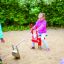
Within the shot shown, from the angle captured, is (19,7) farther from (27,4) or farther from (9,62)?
(9,62)

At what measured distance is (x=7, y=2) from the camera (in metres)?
14.1

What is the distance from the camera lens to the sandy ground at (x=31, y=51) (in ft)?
24.8

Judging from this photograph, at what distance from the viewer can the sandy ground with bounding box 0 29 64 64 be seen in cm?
756

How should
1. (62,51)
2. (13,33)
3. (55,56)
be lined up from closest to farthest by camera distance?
(55,56) < (62,51) < (13,33)

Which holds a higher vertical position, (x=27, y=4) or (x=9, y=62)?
(x=27, y=4)

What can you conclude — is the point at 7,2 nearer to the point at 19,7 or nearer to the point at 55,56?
the point at 19,7

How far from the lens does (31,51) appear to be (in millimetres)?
8648

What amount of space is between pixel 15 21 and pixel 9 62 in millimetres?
6567

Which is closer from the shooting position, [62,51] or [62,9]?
[62,51]

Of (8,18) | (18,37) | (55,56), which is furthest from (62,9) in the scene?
(55,56)

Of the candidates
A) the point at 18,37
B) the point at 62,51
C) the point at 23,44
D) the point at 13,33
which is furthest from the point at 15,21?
the point at 62,51

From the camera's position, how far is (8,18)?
13750mm

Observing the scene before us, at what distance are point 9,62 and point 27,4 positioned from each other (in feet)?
23.2

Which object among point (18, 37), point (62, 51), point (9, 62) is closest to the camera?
point (9, 62)
